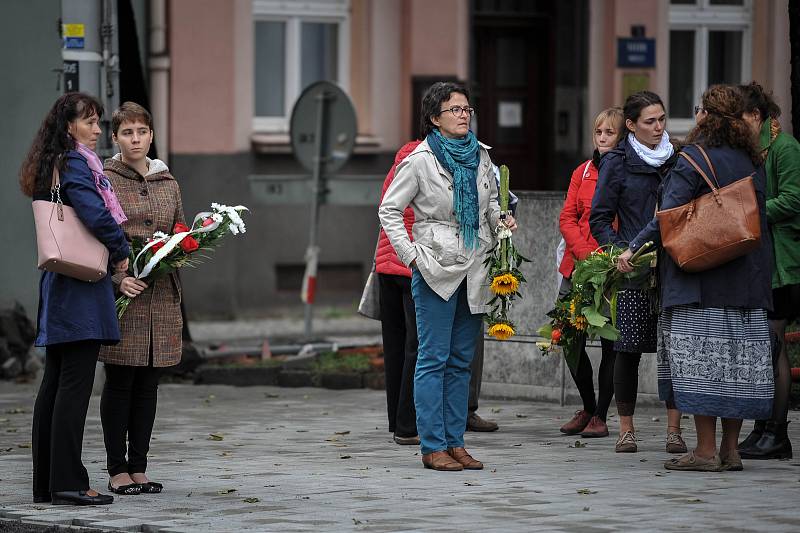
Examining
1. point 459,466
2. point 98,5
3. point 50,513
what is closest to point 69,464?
point 50,513

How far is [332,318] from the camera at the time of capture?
18.1 meters

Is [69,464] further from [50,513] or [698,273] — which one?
[698,273]

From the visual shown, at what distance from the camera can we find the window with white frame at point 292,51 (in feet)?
61.5

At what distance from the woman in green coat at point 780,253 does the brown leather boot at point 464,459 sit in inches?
55.9

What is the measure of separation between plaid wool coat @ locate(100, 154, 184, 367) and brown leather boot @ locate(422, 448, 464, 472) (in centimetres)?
141

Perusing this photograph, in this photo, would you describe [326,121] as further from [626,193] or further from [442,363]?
[442,363]

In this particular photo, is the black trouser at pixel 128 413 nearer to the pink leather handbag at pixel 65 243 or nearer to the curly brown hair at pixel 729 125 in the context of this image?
the pink leather handbag at pixel 65 243

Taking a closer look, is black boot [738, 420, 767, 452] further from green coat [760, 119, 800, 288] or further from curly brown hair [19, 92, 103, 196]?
curly brown hair [19, 92, 103, 196]

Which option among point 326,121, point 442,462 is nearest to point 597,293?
point 442,462

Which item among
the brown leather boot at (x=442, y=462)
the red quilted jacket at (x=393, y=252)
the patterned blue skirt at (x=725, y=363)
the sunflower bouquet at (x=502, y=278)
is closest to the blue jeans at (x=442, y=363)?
the brown leather boot at (x=442, y=462)

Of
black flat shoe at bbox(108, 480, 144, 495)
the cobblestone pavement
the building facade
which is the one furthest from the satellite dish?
black flat shoe at bbox(108, 480, 144, 495)

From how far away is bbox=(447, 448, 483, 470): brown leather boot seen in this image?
8.61 metres

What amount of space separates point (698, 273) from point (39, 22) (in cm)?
909

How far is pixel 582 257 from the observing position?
9.84 m
